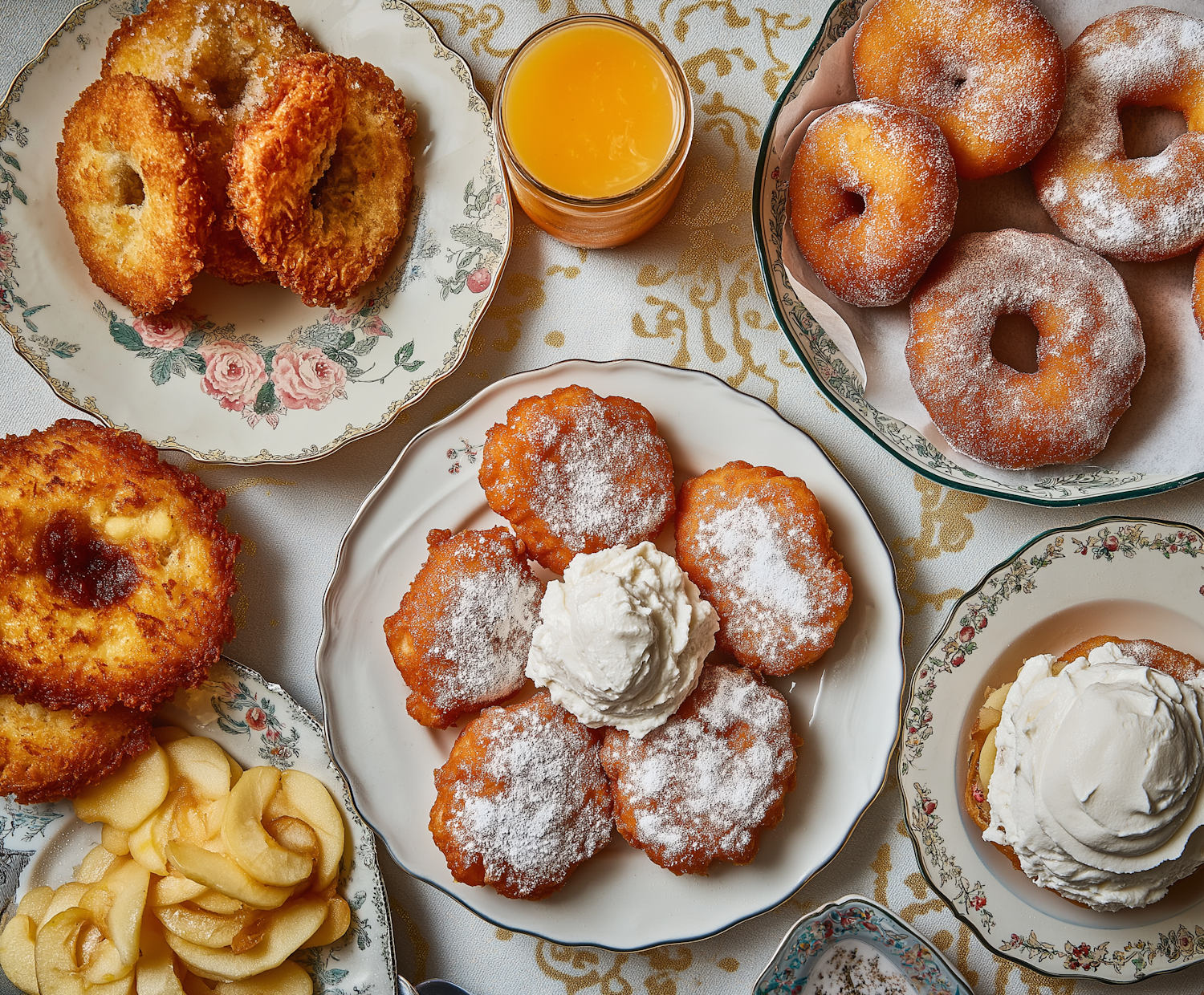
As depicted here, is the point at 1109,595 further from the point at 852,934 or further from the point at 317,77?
the point at 317,77

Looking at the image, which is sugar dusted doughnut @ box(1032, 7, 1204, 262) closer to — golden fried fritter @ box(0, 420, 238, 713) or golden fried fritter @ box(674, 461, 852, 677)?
golden fried fritter @ box(674, 461, 852, 677)

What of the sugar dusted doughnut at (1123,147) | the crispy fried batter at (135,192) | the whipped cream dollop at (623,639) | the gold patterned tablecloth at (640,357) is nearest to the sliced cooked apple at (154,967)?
the gold patterned tablecloth at (640,357)

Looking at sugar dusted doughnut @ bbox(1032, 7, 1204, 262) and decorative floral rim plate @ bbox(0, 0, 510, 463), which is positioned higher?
sugar dusted doughnut @ bbox(1032, 7, 1204, 262)

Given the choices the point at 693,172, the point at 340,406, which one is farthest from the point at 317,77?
the point at 693,172

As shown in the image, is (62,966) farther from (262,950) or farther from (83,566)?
(83,566)

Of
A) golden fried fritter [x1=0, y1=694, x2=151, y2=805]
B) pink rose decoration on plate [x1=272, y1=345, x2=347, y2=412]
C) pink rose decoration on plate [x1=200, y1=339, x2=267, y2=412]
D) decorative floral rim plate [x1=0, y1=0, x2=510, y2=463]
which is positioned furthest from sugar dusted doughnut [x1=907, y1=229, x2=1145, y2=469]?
golden fried fritter [x1=0, y1=694, x2=151, y2=805]

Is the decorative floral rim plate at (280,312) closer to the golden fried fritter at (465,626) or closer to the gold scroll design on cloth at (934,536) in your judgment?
the golden fried fritter at (465,626)
